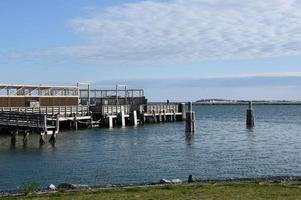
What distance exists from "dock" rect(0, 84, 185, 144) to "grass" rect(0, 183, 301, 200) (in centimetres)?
3401

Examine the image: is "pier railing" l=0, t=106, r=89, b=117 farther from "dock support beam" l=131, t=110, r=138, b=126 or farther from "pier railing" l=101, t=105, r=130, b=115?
"dock support beam" l=131, t=110, r=138, b=126

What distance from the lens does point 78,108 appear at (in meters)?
77.0

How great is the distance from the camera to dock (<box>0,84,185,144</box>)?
60872mm

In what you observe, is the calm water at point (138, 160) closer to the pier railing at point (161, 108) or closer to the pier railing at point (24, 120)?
the pier railing at point (24, 120)

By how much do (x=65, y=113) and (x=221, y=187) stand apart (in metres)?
54.9

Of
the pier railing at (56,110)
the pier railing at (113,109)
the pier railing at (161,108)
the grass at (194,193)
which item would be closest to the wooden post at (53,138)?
the pier railing at (56,110)

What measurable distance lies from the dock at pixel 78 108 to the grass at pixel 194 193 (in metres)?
34.0

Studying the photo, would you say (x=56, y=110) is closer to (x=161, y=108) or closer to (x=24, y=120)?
(x=24, y=120)

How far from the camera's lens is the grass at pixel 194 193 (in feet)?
56.0

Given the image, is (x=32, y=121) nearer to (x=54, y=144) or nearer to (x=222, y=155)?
(x=54, y=144)

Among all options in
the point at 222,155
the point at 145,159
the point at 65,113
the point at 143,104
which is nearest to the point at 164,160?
the point at 145,159

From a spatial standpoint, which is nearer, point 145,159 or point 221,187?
point 221,187

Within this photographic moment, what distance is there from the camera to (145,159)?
39188 millimetres

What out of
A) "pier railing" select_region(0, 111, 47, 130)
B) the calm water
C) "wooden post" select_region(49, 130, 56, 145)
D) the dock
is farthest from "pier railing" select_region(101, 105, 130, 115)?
"pier railing" select_region(0, 111, 47, 130)
